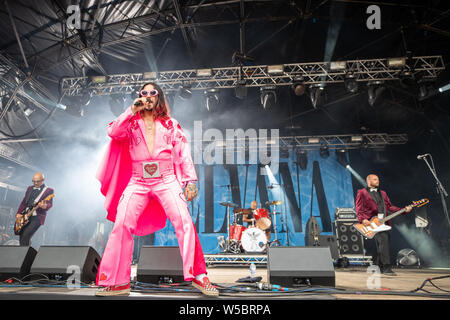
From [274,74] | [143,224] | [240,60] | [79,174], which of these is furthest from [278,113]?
[143,224]

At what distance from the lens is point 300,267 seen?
260 cm

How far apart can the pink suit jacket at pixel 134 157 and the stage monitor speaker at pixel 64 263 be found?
79 cm

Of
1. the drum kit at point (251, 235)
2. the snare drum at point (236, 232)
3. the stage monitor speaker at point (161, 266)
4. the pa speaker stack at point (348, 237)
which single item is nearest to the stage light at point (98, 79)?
the drum kit at point (251, 235)

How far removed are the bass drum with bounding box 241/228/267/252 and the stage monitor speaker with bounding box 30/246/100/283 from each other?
4975 mm

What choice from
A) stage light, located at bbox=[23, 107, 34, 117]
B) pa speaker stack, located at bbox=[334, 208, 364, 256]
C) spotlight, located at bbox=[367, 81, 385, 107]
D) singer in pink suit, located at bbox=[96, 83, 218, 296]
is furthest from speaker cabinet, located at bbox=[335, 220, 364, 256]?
stage light, located at bbox=[23, 107, 34, 117]

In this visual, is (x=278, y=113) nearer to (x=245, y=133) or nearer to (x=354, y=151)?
(x=245, y=133)

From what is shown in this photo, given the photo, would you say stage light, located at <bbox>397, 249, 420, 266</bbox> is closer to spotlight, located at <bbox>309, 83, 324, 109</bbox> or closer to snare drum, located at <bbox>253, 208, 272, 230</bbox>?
snare drum, located at <bbox>253, 208, 272, 230</bbox>

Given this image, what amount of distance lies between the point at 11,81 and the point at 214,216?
779 cm

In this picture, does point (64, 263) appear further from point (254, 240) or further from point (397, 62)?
point (397, 62)

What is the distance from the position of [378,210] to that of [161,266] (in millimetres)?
4645

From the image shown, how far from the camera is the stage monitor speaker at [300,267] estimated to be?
256 cm

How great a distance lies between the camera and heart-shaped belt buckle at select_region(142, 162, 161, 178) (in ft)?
7.92

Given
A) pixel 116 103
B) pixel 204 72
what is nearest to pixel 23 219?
pixel 116 103

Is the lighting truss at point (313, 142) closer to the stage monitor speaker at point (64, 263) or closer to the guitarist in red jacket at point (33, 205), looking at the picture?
the guitarist in red jacket at point (33, 205)
